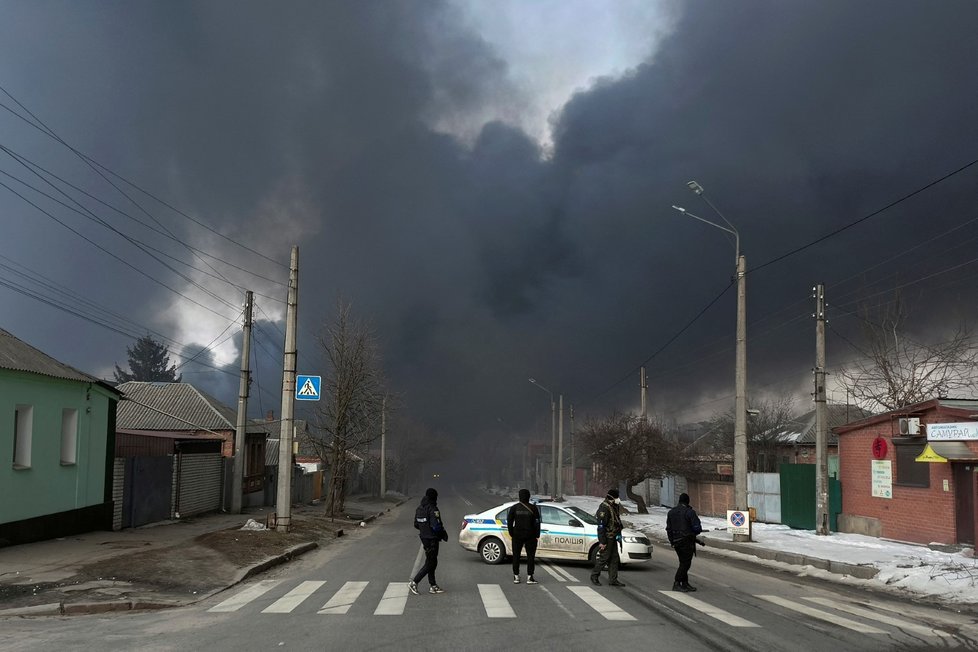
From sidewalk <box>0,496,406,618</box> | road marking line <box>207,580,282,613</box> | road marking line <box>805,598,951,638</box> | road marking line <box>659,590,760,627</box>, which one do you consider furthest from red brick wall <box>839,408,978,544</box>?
road marking line <box>207,580,282,613</box>

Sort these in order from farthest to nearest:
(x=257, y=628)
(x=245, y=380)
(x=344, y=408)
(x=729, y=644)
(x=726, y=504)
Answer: (x=726, y=504)
(x=344, y=408)
(x=245, y=380)
(x=257, y=628)
(x=729, y=644)

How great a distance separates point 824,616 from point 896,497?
1503 cm

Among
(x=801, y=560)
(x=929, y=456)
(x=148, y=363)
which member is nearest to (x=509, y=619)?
(x=801, y=560)

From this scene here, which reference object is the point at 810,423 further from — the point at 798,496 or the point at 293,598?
the point at 293,598

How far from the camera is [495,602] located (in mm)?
11102

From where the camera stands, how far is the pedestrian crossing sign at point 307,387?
2197cm

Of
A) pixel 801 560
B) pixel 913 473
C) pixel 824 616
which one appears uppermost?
pixel 913 473

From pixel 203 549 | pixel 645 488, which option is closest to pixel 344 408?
pixel 203 549

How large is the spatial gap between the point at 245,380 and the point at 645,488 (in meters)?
34.8

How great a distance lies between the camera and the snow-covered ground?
14.3 metres

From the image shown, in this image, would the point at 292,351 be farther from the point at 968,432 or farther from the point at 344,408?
the point at 968,432

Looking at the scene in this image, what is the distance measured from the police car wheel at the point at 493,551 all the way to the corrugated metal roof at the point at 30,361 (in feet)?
36.2

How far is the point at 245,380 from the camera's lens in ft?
99.0

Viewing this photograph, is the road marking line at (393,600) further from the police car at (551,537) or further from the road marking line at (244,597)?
the police car at (551,537)
